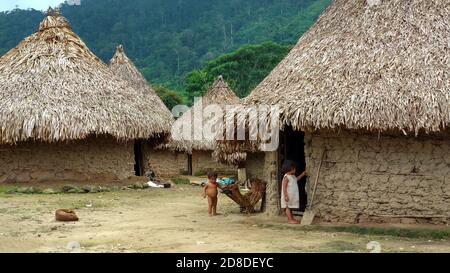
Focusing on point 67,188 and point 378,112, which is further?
point 67,188

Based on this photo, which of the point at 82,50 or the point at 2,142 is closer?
the point at 2,142

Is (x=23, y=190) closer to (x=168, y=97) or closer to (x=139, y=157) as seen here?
(x=139, y=157)

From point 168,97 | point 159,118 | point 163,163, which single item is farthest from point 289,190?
point 168,97

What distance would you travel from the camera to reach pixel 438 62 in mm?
9734

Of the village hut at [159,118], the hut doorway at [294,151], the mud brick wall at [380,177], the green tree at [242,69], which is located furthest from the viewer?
the green tree at [242,69]

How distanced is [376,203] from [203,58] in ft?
151

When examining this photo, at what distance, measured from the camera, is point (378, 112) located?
30.9ft

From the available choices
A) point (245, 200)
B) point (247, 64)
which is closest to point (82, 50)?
point (245, 200)

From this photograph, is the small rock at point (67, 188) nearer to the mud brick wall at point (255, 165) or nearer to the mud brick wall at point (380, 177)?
the mud brick wall at point (255, 165)

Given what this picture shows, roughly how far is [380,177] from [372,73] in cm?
159

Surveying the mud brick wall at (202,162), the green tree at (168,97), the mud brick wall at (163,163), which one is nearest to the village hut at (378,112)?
the mud brick wall at (163,163)

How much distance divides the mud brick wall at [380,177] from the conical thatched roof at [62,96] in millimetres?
7714

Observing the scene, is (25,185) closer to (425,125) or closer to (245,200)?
(245,200)

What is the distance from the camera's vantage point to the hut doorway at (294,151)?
11.6 meters
